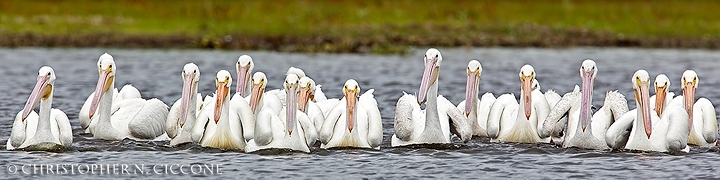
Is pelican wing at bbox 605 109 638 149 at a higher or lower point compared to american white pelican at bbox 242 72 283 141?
lower

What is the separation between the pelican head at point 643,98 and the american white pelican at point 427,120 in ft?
5.26

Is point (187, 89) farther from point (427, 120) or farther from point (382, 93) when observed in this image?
point (382, 93)

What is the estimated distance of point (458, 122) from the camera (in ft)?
37.6

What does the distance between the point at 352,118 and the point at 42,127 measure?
2675 mm

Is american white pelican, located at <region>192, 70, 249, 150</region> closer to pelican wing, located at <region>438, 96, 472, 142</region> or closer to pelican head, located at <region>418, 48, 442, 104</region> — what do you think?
pelican head, located at <region>418, 48, 442, 104</region>

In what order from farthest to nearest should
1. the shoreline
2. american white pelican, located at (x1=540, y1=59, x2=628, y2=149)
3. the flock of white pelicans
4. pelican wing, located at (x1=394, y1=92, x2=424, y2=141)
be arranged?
the shoreline
pelican wing, located at (x1=394, y1=92, x2=424, y2=141)
american white pelican, located at (x1=540, y1=59, x2=628, y2=149)
the flock of white pelicans

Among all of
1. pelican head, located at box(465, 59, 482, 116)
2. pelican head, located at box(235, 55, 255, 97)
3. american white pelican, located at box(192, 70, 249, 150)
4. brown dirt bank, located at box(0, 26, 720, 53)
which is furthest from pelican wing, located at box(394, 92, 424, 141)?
brown dirt bank, located at box(0, 26, 720, 53)

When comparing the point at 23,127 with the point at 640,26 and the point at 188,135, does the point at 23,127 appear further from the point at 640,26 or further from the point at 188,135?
the point at 640,26

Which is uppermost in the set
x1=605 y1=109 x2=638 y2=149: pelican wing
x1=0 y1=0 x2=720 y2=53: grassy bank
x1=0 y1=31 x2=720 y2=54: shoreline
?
x1=0 y1=0 x2=720 y2=53: grassy bank

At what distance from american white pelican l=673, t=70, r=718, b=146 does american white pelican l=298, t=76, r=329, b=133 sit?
3.31 metres

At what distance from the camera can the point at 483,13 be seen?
2934cm

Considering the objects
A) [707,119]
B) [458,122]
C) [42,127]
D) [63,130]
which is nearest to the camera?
[42,127]

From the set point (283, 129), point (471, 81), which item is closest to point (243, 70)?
point (283, 129)

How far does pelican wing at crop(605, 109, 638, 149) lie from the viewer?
10781 millimetres
